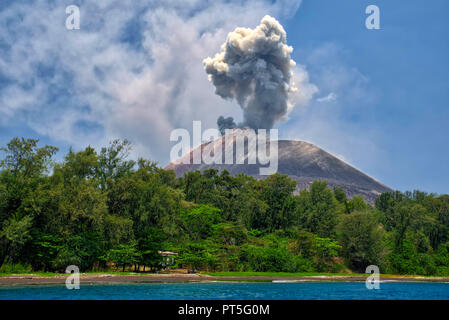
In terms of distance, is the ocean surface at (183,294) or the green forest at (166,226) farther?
the green forest at (166,226)

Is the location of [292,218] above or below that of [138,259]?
above

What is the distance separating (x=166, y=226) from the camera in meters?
44.6

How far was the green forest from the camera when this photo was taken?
120ft

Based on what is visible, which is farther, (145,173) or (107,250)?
(145,173)

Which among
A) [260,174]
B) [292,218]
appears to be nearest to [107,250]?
[292,218]

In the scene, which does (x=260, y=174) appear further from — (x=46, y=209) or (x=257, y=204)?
(x=46, y=209)

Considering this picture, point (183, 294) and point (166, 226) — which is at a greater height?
point (166, 226)

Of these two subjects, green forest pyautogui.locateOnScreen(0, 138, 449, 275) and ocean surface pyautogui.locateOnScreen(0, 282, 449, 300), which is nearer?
ocean surface pyautogui.locateOnScreen(0, 282, 449, 300)

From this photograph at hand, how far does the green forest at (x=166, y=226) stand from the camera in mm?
36594

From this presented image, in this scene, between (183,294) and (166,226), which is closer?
(183,294)

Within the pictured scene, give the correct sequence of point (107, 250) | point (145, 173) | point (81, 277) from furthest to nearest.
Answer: point (145, 173)
point (107, 250)
point (81, 277)
